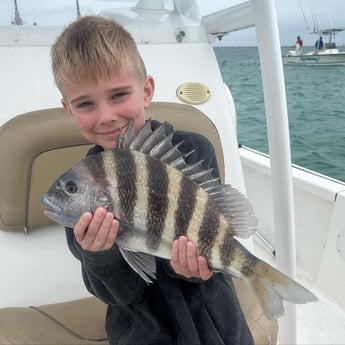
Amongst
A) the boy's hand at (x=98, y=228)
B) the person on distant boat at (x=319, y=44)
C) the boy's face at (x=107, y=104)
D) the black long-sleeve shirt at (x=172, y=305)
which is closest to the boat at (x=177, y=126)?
the black long-sleeve shirt at (x=172, y=305)

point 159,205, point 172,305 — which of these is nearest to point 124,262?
point 172,305

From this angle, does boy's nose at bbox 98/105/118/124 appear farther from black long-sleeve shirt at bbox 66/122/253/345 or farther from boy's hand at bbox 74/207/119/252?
boy's hand at bbox 74/207/119/252

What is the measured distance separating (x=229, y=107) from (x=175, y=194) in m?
1.34

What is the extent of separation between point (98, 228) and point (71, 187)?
9cm

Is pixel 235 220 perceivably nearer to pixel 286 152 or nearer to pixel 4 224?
pixel 286 152

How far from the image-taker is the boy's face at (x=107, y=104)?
110 centimetres

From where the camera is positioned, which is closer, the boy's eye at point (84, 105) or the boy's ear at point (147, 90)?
the boy's eye at point (84, 105)

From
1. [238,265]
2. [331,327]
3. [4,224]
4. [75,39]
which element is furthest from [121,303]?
[331,327]

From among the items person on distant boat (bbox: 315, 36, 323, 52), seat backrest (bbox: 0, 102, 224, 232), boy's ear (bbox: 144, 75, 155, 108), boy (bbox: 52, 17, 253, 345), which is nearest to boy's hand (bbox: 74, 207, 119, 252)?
boy (bbox: 52, 17, 253, 345)

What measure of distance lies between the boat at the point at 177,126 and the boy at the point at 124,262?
0.94ft

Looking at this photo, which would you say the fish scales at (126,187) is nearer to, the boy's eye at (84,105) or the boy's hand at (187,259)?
→ the boy's hand at (187,259)

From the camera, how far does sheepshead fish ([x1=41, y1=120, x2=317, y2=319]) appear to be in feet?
2.88

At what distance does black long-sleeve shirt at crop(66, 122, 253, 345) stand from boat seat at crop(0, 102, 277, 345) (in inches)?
11.5

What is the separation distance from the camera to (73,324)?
155cm
